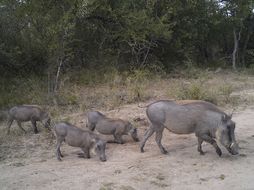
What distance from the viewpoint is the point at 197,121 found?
25.8 feet

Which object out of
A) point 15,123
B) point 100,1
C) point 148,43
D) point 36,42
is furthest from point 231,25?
point 15,123

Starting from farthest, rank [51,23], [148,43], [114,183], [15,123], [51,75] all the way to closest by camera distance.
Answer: [148,43]
[51,75]
[51,23]
[15,123]
[114,183]

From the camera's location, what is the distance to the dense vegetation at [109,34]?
1255 centimetres

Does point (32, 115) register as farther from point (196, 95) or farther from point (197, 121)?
point (196, 95)

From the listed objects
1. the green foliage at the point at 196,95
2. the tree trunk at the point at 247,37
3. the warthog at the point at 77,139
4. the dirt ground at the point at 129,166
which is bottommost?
the dirt ground at the point at 129,166

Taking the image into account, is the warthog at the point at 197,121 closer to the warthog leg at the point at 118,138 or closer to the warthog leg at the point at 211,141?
the warthog leg at the point at 211,141

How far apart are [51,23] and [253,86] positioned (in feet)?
21.5

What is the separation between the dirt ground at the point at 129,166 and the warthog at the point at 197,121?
0.98 feet

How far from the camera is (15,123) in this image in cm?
1053

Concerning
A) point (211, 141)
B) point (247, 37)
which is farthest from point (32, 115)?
point (247, 37)

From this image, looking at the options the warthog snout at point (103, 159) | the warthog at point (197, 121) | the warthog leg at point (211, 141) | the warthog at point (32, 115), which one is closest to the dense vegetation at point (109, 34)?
the warthog at point (32, 115)

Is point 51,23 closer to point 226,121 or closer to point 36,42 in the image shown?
point 36,42

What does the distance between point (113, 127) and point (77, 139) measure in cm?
108

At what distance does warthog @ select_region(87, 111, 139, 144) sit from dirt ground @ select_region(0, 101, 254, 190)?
23 cm
